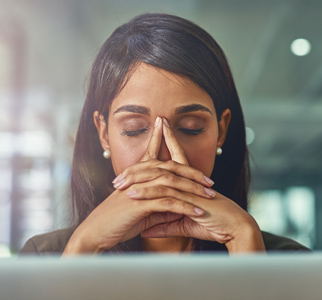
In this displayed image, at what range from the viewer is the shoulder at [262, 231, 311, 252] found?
2.63 ft

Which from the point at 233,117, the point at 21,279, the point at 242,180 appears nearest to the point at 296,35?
the point at 233,117

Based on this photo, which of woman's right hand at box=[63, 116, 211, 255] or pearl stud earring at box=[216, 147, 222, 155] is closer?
A: woman's right hand at box=[63, 116, 211, 255]

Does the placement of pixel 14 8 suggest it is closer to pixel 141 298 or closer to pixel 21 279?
pixel 21 279

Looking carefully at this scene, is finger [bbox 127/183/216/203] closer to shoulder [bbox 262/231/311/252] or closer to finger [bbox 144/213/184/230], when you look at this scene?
finger [bbox 144/213/184/230]

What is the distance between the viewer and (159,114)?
0.79 meters

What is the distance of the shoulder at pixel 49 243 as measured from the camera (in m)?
0.80

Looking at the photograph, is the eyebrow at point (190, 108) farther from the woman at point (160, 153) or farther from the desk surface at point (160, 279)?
the desk surface at point (160, 279)

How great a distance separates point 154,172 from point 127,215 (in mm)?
107

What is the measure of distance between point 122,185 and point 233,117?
0.32m

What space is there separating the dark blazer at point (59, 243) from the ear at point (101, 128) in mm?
210

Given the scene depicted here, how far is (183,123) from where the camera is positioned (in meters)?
0.80

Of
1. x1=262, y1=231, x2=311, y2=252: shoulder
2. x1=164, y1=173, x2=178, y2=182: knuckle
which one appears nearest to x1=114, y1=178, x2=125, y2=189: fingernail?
x1=164, y1=173, x2=178, y2=182: knuckle

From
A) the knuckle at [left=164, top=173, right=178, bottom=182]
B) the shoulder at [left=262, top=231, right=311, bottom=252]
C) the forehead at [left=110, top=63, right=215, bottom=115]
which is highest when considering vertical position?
the forehead at [left=110, top=63, right=215, bottom=115]

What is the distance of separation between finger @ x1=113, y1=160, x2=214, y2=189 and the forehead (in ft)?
0.40
